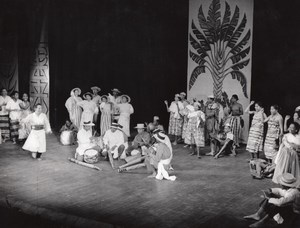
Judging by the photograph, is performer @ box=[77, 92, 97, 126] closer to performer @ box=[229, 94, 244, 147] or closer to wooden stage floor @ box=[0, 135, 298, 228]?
wooden stage floor @ box=[0, 135, 298, 228]

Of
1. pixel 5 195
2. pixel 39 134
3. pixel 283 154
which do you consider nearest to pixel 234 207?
pixel 283 154

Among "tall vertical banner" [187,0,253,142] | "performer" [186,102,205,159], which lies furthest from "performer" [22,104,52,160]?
"tall vertical banner" [187,0,253,142]

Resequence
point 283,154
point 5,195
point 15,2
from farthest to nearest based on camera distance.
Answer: point 15,2 → point 283,154 → point 5,195

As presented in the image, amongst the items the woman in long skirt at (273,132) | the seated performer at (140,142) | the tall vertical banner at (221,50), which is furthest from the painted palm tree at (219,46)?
the seated performer at (140,142)

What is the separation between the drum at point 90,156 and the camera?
9.91m

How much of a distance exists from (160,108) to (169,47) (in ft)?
7.64

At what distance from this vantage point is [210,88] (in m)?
13.2

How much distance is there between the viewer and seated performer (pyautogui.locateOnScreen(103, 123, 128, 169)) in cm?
1028

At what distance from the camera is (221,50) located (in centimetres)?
1290

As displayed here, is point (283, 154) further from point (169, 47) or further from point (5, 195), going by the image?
point (169, 47)

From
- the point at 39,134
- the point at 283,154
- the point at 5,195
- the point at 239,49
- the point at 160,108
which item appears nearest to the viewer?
the point at 5,195

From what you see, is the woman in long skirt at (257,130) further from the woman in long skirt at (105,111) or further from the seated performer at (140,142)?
the woman in long skirt at (105,111)

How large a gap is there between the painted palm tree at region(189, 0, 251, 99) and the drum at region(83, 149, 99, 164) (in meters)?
4.82

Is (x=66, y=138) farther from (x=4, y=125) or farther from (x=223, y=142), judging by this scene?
(x=223, y=142)
